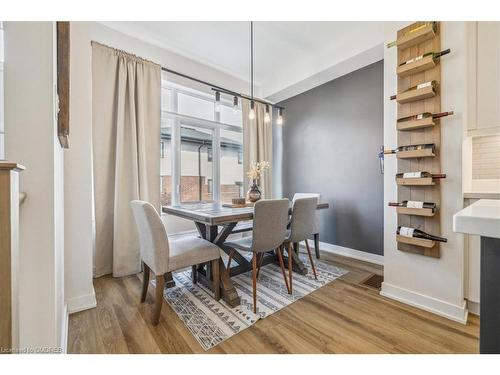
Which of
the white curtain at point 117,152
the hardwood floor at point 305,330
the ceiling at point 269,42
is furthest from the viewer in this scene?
the ceiling at point 269,42

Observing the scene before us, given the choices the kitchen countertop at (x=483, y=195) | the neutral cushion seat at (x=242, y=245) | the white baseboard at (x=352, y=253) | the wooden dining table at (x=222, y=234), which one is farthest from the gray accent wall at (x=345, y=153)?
the neutral cushion seat at (x=242, y=245)

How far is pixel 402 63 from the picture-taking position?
1841mm

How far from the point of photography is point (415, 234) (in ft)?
5.83

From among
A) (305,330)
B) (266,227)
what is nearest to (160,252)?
(266,227)

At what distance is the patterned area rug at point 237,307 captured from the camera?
1540 mm

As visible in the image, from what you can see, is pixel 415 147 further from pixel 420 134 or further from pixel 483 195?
pixel 483 195

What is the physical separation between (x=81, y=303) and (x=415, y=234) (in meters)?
2.70

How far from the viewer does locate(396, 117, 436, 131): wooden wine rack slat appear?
1.69 metres

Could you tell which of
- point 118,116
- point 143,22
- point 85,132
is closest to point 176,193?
point 118,116

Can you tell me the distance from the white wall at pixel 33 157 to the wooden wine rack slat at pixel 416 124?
2281mm

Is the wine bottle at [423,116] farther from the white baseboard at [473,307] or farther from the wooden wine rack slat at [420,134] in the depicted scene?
the white baseboard at [473,307]
